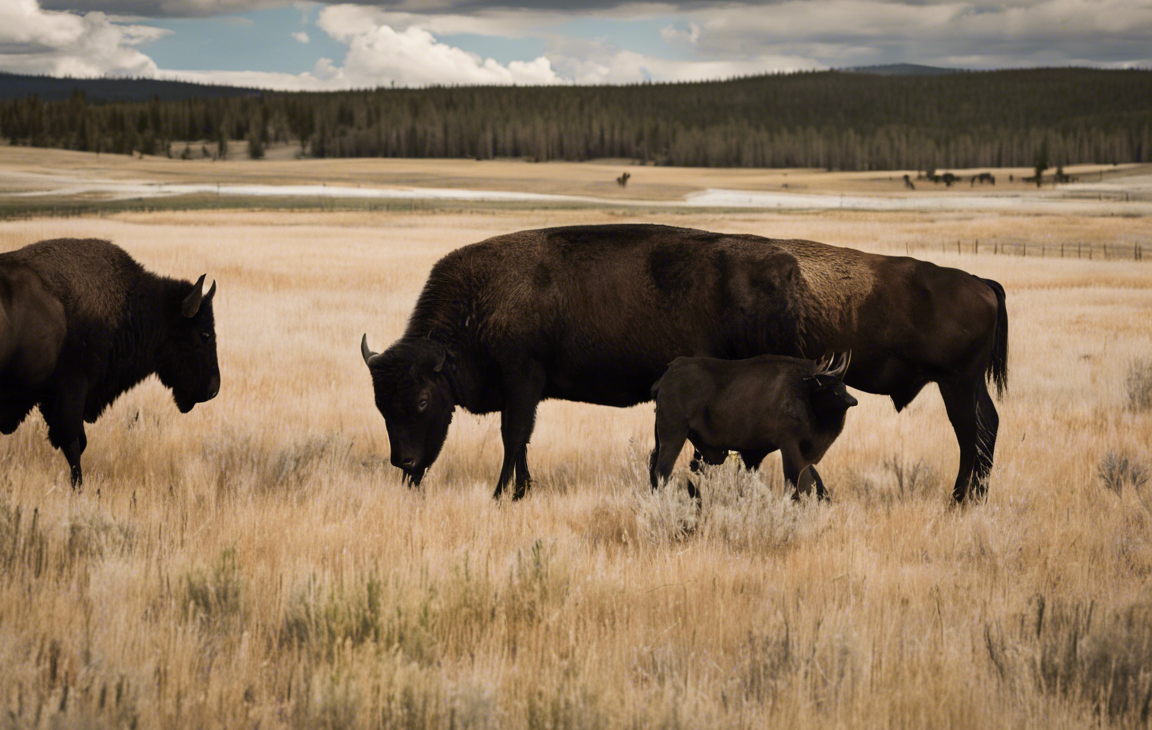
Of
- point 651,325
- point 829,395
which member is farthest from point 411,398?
point 829,395

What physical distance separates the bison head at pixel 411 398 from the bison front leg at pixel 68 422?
196cm

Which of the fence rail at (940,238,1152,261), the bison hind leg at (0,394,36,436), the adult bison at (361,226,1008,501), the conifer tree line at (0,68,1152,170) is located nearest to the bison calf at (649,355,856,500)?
the adult bison at (361,226,1008,501)

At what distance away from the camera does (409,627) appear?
363 centimetres

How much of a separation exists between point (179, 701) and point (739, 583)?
95.7 inches

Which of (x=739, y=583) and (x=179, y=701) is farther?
(x=739, y=583)

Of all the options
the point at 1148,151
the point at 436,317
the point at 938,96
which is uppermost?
the point at 938,96

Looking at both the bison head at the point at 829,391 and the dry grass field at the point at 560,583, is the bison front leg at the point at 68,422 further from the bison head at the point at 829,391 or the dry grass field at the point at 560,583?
the bison head at the point at 829,391

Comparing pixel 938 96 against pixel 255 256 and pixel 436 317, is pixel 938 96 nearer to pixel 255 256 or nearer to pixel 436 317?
pixel 255 256

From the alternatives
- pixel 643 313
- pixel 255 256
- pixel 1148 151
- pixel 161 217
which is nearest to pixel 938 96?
pixel 1148 151

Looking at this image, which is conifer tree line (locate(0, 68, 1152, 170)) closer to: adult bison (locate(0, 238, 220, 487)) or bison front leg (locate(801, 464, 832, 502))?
adult bison (locate(0, 238, 220, 487))

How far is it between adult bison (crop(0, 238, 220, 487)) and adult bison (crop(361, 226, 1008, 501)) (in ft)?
6.00

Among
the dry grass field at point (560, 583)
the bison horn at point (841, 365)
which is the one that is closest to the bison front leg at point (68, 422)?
the dry grass field at point (560, 583)

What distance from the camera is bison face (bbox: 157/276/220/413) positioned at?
7227 millimetres

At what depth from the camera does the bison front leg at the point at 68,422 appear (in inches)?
248
